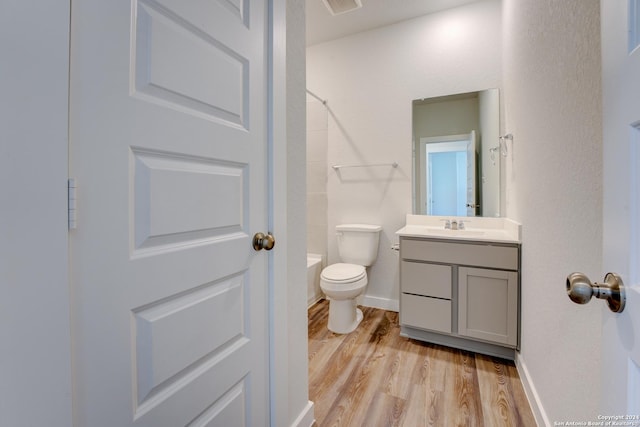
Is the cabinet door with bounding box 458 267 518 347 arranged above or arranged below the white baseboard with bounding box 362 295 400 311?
above

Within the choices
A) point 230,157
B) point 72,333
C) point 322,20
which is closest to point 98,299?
point 72,333

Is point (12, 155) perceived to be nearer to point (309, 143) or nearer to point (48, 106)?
point (48, 106)

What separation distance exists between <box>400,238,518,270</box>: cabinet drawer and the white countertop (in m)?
0.05

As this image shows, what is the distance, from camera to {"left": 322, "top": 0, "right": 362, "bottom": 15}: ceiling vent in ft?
7.00

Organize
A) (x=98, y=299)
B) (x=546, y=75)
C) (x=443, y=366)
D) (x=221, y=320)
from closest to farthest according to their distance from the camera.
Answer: (x=98, y=299), (x=221, y=320), (x=546, y=75), (x=443, y=366)

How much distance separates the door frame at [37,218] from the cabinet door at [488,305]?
2.00m

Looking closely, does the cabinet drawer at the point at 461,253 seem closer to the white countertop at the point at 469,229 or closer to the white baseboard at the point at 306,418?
the white countertop at the point at 469,229

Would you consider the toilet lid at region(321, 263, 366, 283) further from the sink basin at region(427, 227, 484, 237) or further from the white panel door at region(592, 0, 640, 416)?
the white panel door at region(592, 0, 640, 416)

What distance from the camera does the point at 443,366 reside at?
1.79m

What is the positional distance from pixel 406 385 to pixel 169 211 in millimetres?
1602

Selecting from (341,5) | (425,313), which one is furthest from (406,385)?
(341,5)

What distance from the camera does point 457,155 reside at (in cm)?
239

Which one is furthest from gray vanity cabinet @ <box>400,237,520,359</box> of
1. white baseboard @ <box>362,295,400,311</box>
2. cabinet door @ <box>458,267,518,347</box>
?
white baseboard @ <box>362,295,400,311</box>

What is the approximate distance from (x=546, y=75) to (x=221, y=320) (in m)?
1.62
